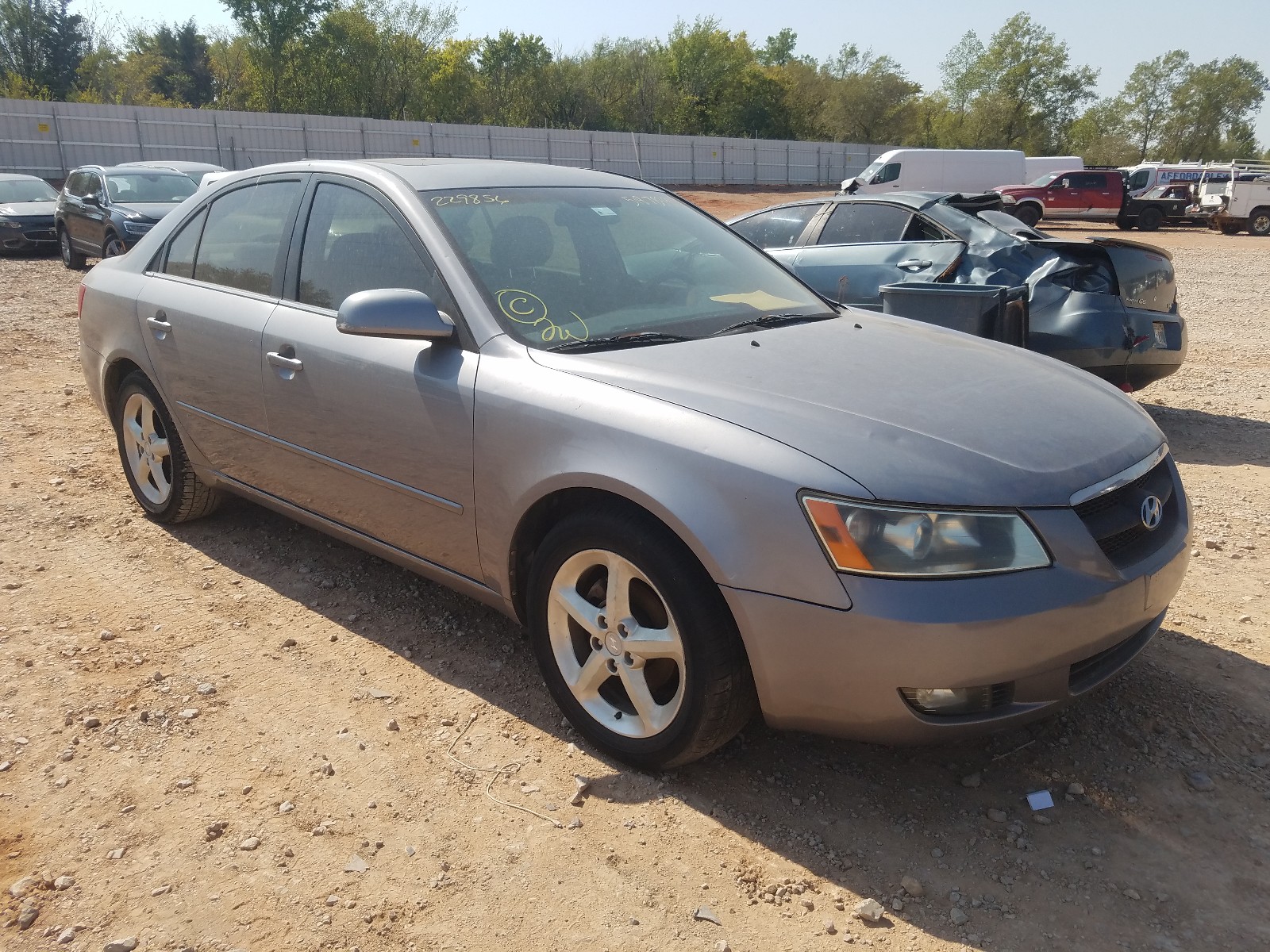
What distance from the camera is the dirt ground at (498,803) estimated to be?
2299 millimetres

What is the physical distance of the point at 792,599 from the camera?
2.35m

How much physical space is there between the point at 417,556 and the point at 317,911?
1289 mm

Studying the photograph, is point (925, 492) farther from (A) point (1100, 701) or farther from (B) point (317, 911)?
(B) point (317, 911)

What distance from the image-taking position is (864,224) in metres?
7.59

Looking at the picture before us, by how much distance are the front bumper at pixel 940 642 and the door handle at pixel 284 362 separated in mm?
1956

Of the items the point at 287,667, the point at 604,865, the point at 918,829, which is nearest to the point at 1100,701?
the point at 918,829

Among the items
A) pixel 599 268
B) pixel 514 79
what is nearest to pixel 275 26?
pixel 514 79

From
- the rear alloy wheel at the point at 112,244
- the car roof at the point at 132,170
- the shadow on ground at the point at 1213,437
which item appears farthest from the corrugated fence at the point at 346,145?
the shadow on ground at the point at 1213,437

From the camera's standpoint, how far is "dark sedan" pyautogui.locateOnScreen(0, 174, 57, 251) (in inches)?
682

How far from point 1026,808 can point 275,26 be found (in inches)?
2454

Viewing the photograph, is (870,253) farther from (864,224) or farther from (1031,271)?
(1031,271)

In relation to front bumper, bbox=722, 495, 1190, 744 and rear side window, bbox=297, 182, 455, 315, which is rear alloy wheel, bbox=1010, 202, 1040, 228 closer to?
rear side window, bbox=297, 182, 455, 315

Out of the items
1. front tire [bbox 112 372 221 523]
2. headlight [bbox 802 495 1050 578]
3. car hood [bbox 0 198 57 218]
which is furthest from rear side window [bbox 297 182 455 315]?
car hood [bbox 0 198 57 218]

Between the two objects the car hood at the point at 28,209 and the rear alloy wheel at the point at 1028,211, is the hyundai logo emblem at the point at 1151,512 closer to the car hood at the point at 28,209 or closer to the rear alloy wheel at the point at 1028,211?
the car hood at the point at 28,209
